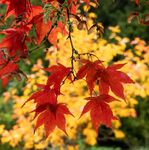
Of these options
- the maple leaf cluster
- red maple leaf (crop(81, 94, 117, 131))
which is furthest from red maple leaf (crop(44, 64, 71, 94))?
red maple leaf (crop(81, 94, 117, 131))

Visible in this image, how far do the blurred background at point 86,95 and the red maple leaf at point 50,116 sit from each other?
65mm

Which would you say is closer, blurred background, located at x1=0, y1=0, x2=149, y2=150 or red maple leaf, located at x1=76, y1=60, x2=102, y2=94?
red maple leaf, located at x1=76, y1=60, x2=102, y2=94

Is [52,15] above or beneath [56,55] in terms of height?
beneath

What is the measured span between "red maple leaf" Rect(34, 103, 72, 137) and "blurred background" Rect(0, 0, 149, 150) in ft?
0.21

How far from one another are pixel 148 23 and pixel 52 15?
1.40 ft

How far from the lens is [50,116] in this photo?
120 centimetres

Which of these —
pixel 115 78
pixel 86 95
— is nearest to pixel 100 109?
pixel 115 78

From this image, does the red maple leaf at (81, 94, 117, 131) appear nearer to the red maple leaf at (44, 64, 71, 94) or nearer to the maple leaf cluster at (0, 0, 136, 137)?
the maple leaf cluster at (0, 0, 136, 137)

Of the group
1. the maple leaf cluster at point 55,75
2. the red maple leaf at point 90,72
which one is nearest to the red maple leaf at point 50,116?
the maple leaf cluster at point 55,75

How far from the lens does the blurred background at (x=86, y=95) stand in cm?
386

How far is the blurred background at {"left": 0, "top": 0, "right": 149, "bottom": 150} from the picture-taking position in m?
3.86

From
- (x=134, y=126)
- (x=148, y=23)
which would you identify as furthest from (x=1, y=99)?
(x=148, y=23)

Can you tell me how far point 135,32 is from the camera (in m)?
7.73

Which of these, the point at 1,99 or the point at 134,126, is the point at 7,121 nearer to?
the point at 1,99
